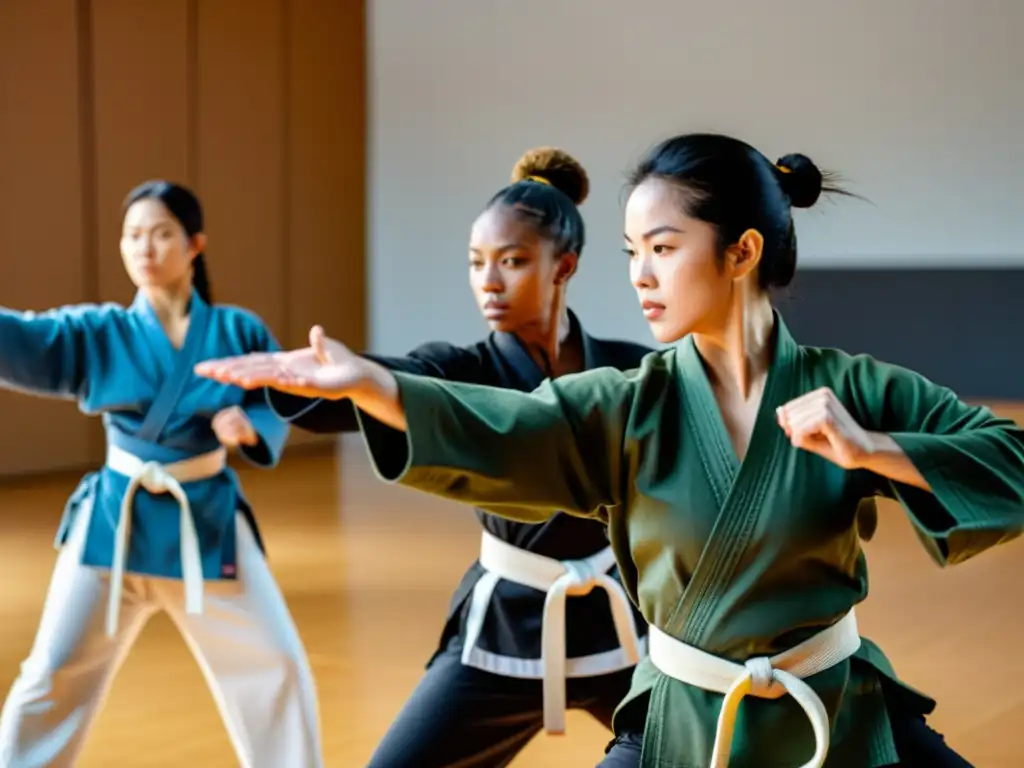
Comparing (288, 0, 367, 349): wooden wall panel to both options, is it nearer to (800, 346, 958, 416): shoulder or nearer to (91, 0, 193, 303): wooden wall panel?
(91, 0, 193, 303): wooden wall panel

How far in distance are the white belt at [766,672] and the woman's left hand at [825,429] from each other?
29cm

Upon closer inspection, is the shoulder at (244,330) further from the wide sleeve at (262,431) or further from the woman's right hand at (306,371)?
the woman's right hand at (306,371)

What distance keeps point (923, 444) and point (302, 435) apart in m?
7.36

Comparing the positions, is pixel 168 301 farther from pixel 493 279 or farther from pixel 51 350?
pixel 493 279

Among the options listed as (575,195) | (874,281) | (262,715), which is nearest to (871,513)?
(575,195)

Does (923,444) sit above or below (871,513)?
above

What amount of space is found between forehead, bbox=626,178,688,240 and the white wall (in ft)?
21.1

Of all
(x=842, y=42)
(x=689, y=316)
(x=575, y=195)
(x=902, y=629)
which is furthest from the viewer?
(x=842, y=42)

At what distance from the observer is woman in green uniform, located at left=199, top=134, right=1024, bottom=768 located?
1.59 meters

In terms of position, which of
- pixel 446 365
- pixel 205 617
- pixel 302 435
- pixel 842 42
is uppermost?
pixel 842 42

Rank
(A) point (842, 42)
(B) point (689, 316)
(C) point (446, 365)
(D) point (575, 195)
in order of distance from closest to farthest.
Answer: (B) point (689, 316) < (C) point (446, 365) < (D) point (575, 195) < (A) point (842, 42)

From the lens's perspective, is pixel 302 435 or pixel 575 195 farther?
pixel 302 435

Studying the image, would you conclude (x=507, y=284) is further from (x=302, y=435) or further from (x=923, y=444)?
(x=302, y=435)

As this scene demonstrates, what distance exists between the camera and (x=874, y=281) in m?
8.11
